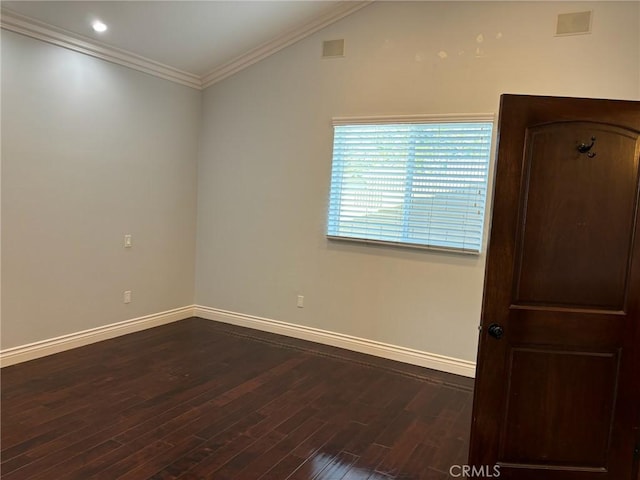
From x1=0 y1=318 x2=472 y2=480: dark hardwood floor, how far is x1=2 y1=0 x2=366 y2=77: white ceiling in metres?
2.75

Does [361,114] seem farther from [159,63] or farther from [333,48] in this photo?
[159,63]

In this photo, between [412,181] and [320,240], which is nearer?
[412,181]

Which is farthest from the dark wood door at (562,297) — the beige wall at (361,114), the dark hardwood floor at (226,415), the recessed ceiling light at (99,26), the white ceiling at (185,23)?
the recessed ceiling light at (99,26)

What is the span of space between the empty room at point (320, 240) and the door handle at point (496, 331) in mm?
31

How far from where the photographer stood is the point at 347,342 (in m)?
4.44

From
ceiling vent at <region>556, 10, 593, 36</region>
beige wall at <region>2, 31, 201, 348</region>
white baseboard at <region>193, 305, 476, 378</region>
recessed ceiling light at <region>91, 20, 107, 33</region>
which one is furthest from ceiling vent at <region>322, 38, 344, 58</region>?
white baseboard at <region>193, 305, 476, 378</region>

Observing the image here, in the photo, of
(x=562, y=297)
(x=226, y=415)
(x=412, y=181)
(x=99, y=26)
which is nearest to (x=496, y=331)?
(x=562, y=297)

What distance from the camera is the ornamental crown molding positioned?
3451 millimetres

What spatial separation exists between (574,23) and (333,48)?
79.7 inches

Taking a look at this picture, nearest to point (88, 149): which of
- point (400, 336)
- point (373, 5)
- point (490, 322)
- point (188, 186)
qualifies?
point (188, 186)

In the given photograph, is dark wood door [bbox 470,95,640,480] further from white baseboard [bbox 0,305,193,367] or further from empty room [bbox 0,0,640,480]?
white baseboard [bbox 0,305,193,367]

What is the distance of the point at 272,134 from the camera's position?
4.73 m

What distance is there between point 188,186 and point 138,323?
1.58 metres

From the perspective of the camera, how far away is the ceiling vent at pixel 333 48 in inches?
169
